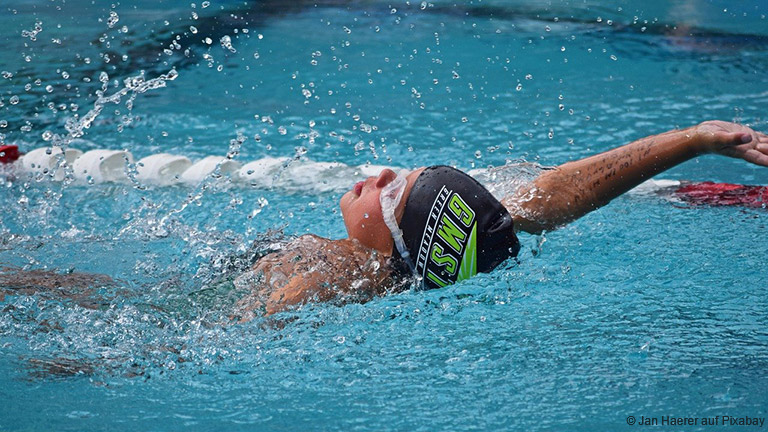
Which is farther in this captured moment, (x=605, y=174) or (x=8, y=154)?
(x=8, y=154)

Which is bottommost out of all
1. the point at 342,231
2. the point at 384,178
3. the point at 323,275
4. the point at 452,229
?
the point at 342,231

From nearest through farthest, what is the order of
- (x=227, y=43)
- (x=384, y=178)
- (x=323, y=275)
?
(x=323, y=275), (x=384, y=178), (x=227, y=43)

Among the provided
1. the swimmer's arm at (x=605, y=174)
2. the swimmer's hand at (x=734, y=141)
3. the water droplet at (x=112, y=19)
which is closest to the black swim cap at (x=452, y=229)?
the swimmer's arm at (x=605, y=174)

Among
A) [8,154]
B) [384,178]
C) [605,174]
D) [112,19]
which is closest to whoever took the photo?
[384,178]

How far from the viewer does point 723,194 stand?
332cm

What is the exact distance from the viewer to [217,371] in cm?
195

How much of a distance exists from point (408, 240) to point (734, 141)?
93 cm

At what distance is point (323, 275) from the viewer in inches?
84.0

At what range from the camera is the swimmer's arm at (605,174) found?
225cm

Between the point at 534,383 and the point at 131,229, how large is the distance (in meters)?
1.86

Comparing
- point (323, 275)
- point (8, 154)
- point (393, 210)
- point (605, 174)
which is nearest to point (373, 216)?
point (393, 210)

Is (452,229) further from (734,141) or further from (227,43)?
(227,43)

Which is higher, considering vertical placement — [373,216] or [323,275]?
[373,216]

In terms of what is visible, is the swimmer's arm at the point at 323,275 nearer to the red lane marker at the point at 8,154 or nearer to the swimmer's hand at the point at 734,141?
the swimmer's hand at the point at 734,141
